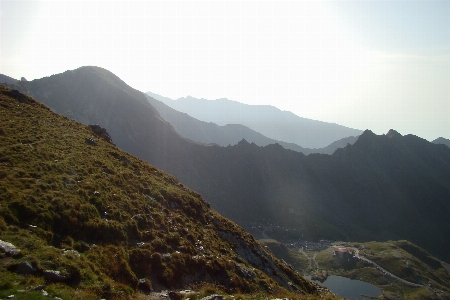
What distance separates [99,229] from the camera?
22781mm

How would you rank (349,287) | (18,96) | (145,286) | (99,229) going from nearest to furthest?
1. (145,286)
2. (99,229)
3. (18,96)
4. (349,287)

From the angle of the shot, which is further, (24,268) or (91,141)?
(91,141)

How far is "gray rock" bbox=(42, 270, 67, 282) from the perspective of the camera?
15.5 meters

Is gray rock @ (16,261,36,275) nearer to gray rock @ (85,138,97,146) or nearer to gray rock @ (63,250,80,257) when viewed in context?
gray rock @ (63,250,80,257)

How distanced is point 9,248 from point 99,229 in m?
7.07

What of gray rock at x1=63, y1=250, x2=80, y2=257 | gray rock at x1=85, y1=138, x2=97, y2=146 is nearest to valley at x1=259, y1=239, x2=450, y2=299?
gray rock at x1=85, y1=138, x2=97, y2=146

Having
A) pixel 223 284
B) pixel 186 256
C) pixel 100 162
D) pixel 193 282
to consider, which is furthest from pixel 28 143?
pixel 223 284

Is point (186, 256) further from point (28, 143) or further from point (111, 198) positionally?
point (28, 143)

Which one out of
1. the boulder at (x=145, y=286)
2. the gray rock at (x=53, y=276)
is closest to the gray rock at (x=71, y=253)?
the gray rock at (x=53, y=276)

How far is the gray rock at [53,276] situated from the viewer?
1548 cm

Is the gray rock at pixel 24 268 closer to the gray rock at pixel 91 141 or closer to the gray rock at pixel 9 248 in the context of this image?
the gray rock at pixel 9 248

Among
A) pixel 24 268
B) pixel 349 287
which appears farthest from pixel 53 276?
pixel 349 287

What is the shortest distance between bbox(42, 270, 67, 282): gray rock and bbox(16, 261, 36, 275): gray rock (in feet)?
2.08

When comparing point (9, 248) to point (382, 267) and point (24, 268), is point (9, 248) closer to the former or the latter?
point (24, 268)
